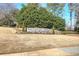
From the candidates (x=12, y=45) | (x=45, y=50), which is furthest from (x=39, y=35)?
(x=12, y=45)

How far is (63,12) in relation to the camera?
1789mm

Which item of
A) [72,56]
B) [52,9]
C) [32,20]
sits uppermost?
[52,9]

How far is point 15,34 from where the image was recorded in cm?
Answer: 182

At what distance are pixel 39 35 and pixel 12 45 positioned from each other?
296 millimetres

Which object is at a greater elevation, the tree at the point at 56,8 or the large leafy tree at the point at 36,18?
the tree at the point at 56,8

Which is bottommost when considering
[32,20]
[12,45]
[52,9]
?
[12,45]

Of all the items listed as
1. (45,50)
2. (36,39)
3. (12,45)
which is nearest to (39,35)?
(36,39)

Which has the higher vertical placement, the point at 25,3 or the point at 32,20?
the point at 25,3

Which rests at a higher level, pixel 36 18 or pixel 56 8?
pixel 56 8

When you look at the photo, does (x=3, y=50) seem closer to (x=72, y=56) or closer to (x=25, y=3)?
(x=25, y=3)

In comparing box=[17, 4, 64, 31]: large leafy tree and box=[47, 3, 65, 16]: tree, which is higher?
box=[47, 3, 65, 16]: tree

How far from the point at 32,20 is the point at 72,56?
0.55m

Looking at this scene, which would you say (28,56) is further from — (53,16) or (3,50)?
(53,16)

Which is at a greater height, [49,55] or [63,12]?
[63,12]
